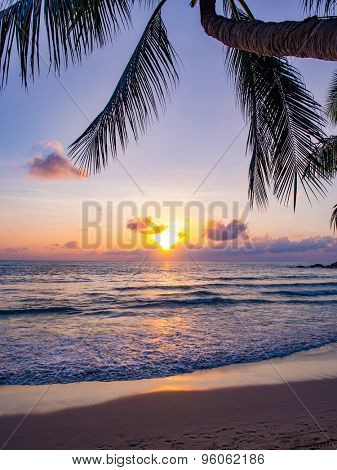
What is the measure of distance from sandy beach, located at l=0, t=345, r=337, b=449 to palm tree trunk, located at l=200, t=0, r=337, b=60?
10.5 feet

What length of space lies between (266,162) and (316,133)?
0.97m

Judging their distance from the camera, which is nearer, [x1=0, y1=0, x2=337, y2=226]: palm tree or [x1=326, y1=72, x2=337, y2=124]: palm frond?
[x1=0, y1=0, x2=337, y2=226]: palm tree

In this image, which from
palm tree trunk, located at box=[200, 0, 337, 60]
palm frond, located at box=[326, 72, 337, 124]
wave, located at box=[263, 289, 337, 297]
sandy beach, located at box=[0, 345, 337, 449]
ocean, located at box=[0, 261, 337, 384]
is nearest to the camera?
palm tree trunk, located at box=[200, 0, 337, 60]

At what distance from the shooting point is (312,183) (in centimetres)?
499

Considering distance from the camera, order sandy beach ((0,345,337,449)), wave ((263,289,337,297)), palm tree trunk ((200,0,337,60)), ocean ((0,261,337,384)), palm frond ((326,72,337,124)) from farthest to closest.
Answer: wave ((263,289,337,297)) → palm frond ((326,72,337,124)) → ocean ((0,261,337,384)) → sandy beach ((0,345,337,449)) → palm tree trunk ((200,0,337,60))

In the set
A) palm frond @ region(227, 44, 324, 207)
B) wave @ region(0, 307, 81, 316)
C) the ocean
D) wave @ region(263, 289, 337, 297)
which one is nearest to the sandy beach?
the ocean

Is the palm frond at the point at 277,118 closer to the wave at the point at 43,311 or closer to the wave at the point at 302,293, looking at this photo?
the wave at the point at 43,311

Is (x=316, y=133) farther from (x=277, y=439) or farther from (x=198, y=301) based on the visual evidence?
(x=198, y=301)

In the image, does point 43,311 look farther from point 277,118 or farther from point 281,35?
point 281,35

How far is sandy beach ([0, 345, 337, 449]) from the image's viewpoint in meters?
3.95

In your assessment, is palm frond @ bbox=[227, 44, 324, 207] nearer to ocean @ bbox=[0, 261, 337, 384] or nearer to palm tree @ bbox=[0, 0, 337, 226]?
palm tree @ bbox=[0, 0, 337, 226]

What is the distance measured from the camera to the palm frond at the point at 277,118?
490 centimetres

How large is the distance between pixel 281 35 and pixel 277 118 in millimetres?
2251

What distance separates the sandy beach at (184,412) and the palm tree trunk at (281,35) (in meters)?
3.19
